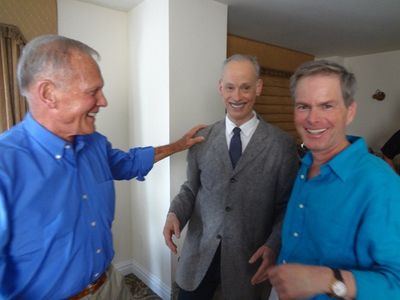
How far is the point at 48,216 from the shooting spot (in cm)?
80

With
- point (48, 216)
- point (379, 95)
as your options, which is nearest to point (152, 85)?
point (48, 216)

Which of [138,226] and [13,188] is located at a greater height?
[13,188]

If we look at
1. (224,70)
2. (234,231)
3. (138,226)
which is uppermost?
(224,70)

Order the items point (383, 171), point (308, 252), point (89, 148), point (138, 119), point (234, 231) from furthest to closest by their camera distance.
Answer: point (138, 119) < point (234, 231) < point (89, 148) < point (308, 252) < point (383, 171)

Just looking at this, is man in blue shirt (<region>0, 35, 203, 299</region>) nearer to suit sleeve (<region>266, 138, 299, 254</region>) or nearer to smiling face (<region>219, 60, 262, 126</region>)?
smiling face (<region>219, 60, 262, 126</region>)

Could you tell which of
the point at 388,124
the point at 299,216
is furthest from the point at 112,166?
the point at 388,124

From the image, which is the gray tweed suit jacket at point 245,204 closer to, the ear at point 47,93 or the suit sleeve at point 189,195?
the suit sleeve at point 189,195

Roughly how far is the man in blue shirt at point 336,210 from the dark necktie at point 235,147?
0.39m

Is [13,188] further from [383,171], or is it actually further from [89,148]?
[383,171]

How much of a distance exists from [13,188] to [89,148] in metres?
0.33

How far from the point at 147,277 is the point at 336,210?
195 centimetres

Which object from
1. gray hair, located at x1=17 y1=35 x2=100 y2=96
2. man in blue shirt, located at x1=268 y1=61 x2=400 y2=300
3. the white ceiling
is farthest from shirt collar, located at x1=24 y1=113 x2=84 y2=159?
the white ceiling

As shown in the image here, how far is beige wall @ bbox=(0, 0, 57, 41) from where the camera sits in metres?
1.73

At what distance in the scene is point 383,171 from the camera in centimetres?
74
